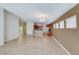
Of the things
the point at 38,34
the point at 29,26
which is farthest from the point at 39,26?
the point at 38,34

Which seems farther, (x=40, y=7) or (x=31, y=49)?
(x=31, y=49)

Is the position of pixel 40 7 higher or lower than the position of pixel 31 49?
higher

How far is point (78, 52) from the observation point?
4.10 m

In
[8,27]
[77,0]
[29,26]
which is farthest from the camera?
[29,26]

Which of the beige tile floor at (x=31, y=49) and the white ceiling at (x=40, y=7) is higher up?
the white ceiling at (x=40, y=7)

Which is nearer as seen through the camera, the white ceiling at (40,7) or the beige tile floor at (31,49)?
the white ceiling at (40,7)

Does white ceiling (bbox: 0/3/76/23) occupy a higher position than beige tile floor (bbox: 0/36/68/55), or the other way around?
white ceiling (bbox: 0/3/76/23)

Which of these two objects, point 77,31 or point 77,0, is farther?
point 77,31

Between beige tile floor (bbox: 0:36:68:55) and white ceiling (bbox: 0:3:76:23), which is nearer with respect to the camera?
white ceiling (bbox: 0:3:76:23)

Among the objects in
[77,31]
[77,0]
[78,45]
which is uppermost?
[77,0]
